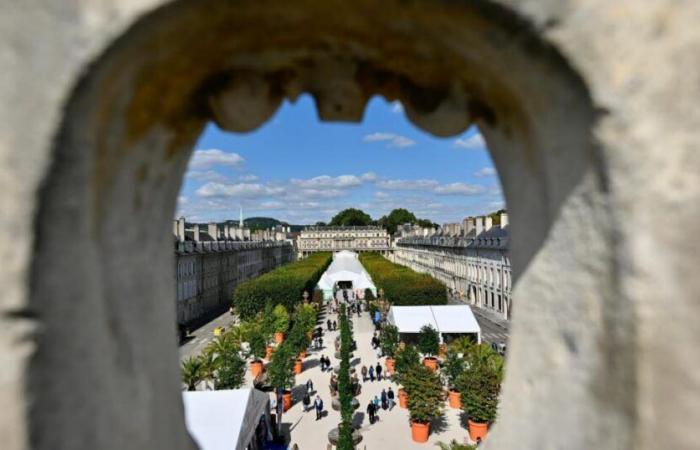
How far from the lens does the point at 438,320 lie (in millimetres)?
22312

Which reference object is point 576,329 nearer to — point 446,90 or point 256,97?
point 446,90

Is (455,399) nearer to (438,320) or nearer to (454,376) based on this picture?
(454,376)

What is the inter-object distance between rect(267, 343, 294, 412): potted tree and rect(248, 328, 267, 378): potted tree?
340 cm

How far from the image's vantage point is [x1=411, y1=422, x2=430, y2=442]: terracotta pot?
45.6ft

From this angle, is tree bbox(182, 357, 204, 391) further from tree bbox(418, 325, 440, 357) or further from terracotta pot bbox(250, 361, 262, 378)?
tree bbox(418, 325, 440, 357)

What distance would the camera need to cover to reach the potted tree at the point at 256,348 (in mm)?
20891

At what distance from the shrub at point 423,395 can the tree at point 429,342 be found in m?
5.37

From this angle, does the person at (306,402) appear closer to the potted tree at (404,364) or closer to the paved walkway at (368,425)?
the paved walkway at (368,425)

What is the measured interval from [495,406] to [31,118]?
1398 centimetres

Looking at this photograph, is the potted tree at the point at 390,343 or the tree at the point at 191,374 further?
the potted tree at the point at 390,343

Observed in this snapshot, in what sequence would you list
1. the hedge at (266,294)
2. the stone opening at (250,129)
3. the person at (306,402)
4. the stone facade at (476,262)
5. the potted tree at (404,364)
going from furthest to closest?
the stone facade at (476,262) → the hedge at (266,294) → the person at (306,402) → the potted tree at (404,364) → the stone opening at (250,129)

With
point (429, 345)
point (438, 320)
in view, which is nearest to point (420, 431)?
point (429, 345)

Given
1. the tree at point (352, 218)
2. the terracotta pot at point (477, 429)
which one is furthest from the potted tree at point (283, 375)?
the tree at point (352, 218)

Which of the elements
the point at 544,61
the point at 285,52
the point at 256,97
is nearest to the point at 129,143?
the point at 256,97
